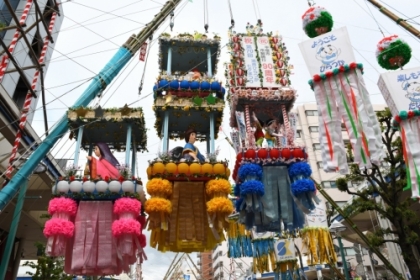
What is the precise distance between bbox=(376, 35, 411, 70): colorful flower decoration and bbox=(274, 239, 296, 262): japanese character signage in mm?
10990

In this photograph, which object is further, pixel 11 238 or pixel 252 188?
pixel 11 238

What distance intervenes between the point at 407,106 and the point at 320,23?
358 centimetres

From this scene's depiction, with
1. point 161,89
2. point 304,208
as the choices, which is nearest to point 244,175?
point 304,208

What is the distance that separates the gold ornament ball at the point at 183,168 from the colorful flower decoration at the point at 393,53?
636 cm

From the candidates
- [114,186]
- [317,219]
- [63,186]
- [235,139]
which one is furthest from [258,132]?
[317,219]

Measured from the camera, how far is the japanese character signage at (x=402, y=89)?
8.93 metres

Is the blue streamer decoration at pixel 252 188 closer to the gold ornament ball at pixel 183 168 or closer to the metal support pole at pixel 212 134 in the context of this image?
the gold ornament ball at pixel 183 168

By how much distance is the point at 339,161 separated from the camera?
9000 mm

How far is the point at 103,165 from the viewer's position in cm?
1109

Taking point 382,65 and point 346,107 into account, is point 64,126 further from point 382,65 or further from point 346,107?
point 382,65

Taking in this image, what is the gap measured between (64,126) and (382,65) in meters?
9.99

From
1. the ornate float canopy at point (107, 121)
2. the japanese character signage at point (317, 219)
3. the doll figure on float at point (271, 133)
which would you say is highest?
the ornate float canopy at point (107, 121)

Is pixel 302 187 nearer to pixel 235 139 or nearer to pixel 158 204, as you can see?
pixel 235 139

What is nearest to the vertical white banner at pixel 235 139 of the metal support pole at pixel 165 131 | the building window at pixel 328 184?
the metal support pole at pixel 165 131
